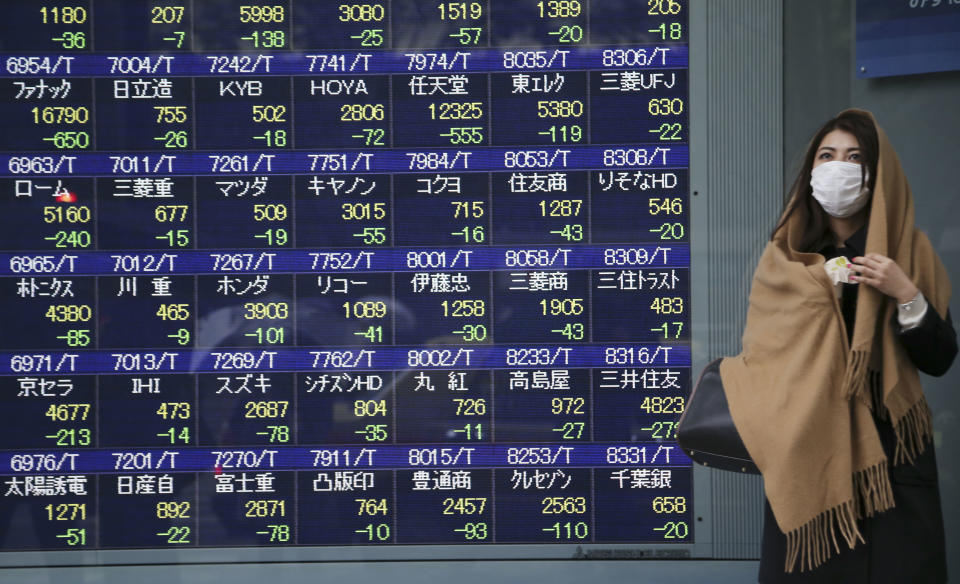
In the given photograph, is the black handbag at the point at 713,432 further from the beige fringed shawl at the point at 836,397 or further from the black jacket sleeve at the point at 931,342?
the black jacket sleeve at the point at 931,342

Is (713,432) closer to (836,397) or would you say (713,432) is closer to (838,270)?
(836,397)

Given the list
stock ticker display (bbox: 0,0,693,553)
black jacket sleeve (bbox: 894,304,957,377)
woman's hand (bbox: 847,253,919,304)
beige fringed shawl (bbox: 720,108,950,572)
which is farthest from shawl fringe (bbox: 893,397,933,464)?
stock ticker display (bbox: 0,0,693,553)

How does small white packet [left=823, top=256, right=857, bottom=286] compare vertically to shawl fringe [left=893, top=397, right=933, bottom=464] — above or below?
above

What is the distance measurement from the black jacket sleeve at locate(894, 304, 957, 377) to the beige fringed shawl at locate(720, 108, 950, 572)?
0.16 ft

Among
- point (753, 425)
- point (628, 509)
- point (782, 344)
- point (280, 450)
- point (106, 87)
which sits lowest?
point (628, 509)

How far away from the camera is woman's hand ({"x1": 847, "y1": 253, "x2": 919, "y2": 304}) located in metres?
2.63

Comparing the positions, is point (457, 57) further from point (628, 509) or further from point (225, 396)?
point (628, 509)

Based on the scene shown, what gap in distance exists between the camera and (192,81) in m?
4.16

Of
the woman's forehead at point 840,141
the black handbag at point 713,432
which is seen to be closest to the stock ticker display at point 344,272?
the black handbag at point 713,432

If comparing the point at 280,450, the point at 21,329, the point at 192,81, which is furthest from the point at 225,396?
the point at 192,81

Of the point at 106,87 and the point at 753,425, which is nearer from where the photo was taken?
the point at 753,425

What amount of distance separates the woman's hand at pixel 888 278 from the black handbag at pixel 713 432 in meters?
0.57

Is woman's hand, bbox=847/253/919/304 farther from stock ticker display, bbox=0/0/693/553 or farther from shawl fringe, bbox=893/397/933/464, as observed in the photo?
stock ticker display, bbox=0/0/693/553

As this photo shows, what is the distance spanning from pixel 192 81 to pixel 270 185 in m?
0.55
